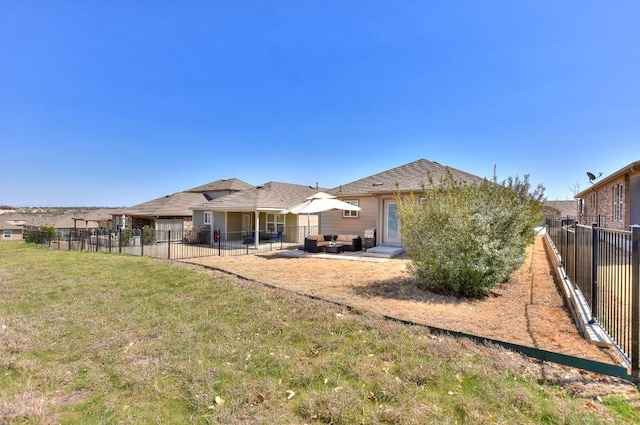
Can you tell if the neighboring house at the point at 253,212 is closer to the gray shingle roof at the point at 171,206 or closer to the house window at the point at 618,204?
the gray shingle roof at the point at 171,206

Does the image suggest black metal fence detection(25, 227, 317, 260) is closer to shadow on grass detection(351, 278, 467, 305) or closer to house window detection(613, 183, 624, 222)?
shadow on grass detection(351, 278, 467, 305)

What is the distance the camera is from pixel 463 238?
6.55m

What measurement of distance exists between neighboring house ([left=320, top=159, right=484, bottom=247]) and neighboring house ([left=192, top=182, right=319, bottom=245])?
3.65 m

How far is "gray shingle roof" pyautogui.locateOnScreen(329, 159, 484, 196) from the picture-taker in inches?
628

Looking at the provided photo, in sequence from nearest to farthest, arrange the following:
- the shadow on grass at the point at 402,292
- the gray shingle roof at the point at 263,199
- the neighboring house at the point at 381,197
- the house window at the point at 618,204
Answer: the shadow on grass at the point at 402,292
the house window at the point at 618,204
the neighboring house at the point at 381,197
the gray shingle roof at the point at 263,199

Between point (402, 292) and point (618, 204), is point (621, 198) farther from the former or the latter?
point (402, 292)

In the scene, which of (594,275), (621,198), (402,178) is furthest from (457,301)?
(621,198)

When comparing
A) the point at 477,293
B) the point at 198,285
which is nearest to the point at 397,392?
the point at 477,293

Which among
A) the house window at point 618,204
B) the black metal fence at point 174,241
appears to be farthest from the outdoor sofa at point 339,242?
the house window at point 618,204

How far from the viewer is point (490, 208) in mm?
6961

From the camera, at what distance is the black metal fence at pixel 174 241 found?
57.1ft

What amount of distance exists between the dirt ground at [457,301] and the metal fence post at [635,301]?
0.36 metres

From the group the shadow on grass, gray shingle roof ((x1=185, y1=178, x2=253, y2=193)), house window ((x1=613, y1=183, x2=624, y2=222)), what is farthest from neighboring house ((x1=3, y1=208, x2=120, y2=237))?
house window ((x1=613, y1=183, x2=624, y2=222))

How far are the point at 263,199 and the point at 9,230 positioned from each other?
57148 mm
